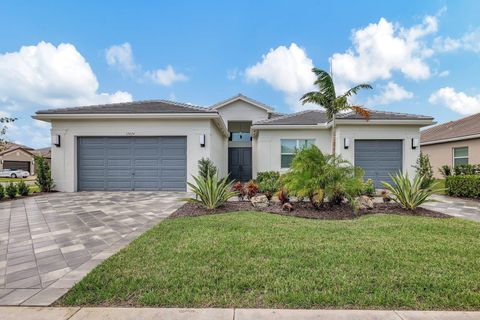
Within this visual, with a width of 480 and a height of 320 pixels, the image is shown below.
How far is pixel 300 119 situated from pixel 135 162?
29.7ft

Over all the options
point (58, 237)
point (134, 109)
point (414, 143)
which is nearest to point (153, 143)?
point (134, 109)

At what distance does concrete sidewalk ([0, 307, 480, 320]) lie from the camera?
2.23 metres

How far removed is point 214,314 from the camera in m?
2.28

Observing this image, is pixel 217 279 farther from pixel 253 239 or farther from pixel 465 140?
pixel 465 140

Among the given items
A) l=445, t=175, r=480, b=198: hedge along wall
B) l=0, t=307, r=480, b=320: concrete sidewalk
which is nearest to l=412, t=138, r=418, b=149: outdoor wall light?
l=445, t=175, r=480, b=198: hedge along wall

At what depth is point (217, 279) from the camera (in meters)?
2.90

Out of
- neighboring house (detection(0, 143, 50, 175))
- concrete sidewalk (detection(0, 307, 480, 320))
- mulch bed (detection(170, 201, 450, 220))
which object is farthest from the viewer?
neighboring house (detection(0, 143, 50, 175))

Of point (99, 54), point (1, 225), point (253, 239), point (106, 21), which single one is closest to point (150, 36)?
point (106, 21)

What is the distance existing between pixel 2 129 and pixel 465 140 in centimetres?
2522

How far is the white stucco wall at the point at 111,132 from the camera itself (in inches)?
437

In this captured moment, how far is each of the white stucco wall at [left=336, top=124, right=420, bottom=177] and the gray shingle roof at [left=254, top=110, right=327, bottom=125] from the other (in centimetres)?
170

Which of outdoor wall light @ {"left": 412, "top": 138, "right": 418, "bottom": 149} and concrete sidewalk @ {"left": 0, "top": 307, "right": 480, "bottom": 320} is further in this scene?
outdoor wall light @ {"left": 412, "top": 138, "right": 418, "bottom": 149}

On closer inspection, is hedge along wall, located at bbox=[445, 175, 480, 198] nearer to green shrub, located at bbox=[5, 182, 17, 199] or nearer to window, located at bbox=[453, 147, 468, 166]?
window, located at bbox=[453, 147, 468, 166]

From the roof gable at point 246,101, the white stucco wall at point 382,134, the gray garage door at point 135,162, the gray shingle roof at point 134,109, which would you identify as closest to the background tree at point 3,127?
the gray shingle roof at point 134,109
